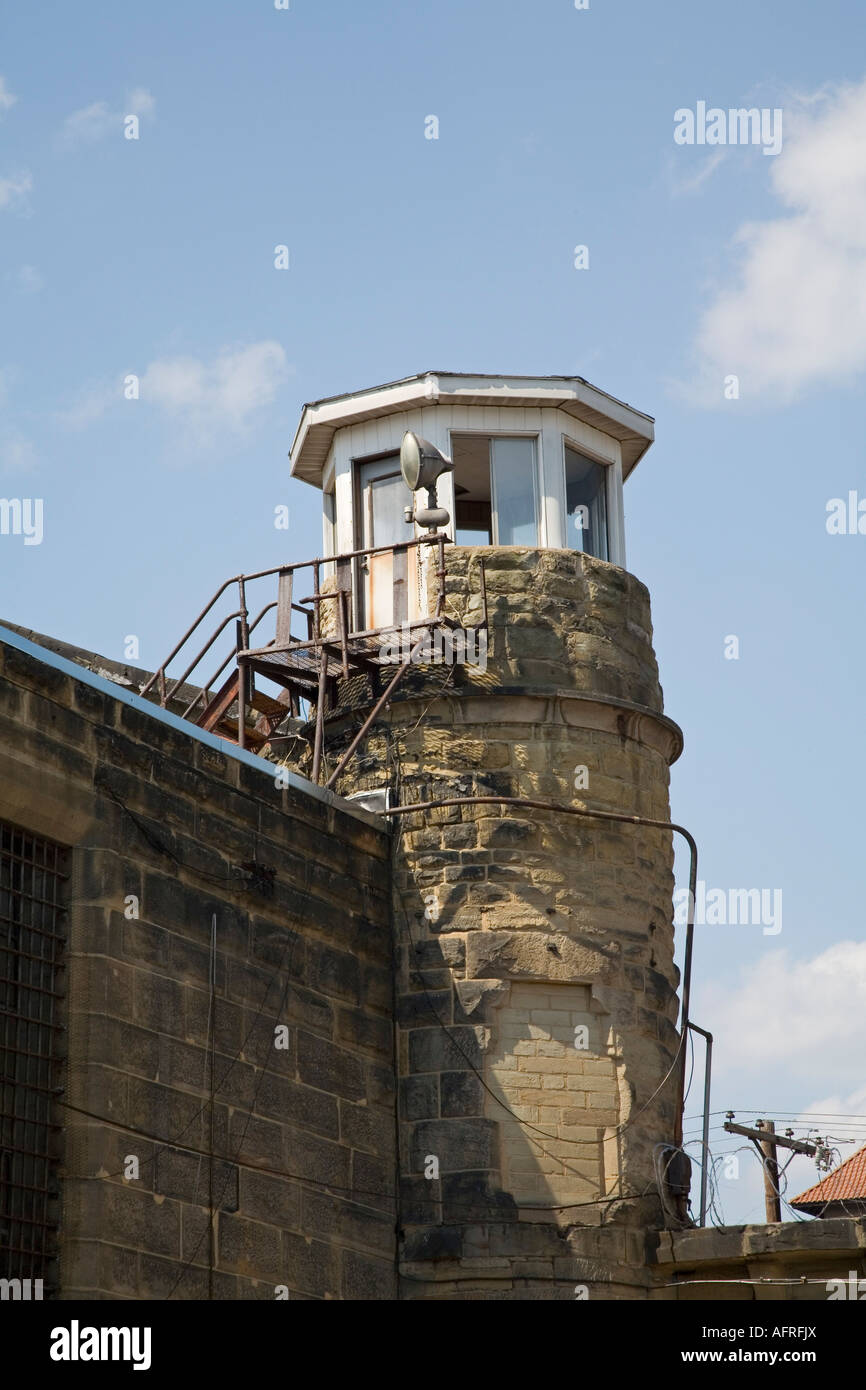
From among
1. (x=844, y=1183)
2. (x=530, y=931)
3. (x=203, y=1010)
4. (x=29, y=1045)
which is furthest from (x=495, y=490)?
(x=844, y=1183)

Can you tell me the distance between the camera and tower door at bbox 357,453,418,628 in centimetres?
1573

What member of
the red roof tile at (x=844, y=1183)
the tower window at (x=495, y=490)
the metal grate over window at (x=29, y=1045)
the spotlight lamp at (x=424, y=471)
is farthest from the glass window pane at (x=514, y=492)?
the red roof tile at (x=844, y=1183)

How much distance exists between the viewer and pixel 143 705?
12.3 meters

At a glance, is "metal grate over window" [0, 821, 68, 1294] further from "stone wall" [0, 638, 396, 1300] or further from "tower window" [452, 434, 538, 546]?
"tower window" [452, 434, 538, 546]

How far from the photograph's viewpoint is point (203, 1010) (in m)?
12.2

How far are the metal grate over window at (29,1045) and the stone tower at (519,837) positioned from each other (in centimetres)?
338

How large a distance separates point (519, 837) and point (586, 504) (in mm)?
3158

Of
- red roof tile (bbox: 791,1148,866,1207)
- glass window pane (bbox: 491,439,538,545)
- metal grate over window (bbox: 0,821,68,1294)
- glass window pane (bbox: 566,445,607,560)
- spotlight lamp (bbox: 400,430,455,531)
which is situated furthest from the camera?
red roof tile (bbox: 791,1148,866,1207)

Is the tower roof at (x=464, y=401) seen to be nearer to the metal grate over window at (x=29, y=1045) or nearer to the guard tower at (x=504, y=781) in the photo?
the guard tower at (x=504, y=781)

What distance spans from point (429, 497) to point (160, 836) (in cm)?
430

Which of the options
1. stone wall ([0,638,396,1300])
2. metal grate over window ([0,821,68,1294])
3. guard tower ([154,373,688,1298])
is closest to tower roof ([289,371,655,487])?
guard tower ([154,373,688,1298])

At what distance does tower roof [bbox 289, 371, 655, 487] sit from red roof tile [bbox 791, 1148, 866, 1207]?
2070 centimetres

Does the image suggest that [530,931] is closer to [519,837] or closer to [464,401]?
[519,837]
